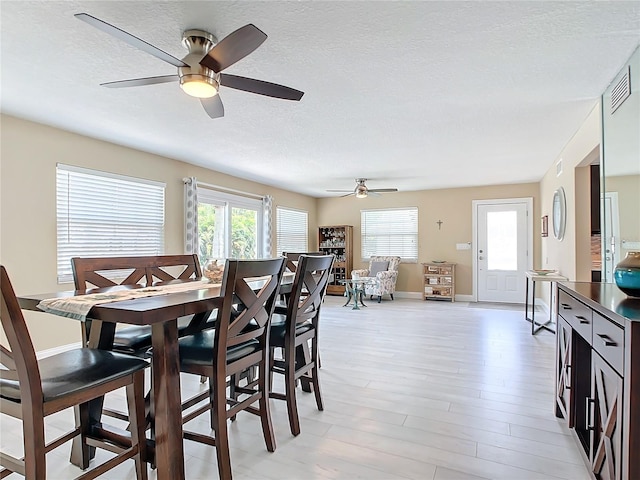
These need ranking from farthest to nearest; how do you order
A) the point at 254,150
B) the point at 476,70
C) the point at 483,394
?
the point at 254,150 < the point at 483,394 < the point at 476,70

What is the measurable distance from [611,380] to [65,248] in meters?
4.55

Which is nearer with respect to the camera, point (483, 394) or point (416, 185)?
point (483, 394)

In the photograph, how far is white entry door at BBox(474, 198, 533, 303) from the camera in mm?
7020

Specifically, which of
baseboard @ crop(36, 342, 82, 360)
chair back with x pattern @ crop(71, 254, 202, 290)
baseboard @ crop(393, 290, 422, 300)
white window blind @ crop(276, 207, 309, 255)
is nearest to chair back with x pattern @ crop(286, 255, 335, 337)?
chair back with x pattern @ crop(71, 254, 202, 290)

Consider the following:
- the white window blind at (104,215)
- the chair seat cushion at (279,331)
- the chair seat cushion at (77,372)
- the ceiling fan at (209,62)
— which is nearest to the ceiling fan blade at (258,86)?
the ceiling fan at (209,62)

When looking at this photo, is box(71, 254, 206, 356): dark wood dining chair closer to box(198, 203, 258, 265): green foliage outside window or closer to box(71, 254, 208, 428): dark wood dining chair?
box(71, 254, 208, 428): dark wood dining chair

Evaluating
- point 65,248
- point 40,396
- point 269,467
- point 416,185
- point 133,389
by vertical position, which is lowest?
point 269,467

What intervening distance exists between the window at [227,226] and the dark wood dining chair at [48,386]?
3839 mm

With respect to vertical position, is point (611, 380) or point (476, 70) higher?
point (476, 70)

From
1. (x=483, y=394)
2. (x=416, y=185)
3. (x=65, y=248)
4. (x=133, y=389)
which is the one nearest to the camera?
(x=133, y=389)

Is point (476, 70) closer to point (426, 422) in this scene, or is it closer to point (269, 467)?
point (426, 422)

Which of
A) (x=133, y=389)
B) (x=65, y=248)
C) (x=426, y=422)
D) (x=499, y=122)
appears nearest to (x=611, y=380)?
(x=426, y=422)

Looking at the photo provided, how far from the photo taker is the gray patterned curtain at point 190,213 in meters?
5.13

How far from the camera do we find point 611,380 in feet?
4.50
